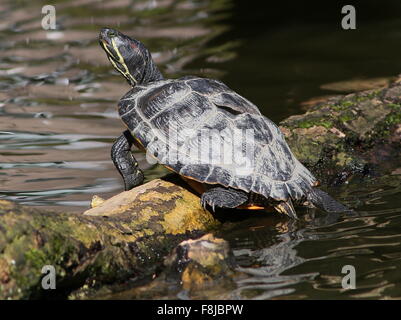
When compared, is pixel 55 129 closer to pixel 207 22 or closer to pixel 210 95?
pixel 210 95

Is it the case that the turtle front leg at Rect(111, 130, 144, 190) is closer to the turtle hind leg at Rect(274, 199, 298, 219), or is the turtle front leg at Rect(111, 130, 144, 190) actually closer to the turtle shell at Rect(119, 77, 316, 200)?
the turtle shell at Rect(119, 77, 316, 200)

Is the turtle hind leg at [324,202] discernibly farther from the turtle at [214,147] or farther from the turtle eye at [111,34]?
the turtle eye at [111,34]

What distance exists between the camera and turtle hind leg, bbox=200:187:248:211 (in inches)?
203

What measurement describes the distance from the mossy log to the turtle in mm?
254

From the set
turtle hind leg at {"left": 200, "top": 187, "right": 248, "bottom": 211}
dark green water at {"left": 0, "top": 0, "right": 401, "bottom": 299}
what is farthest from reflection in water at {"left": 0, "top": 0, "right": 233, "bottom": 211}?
turtle hind leg at {"left": 200, "top": 187, "right": 248, "bottom": 211}

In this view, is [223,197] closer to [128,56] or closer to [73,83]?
[128,56]

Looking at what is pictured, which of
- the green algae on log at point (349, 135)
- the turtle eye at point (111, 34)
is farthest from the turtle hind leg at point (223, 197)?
the turtle eye at point (111, 34)

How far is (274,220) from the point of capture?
5.68 meters

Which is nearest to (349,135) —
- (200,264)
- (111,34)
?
(111,34)

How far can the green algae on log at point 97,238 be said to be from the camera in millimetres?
3934

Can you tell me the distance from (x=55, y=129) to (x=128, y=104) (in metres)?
3.42

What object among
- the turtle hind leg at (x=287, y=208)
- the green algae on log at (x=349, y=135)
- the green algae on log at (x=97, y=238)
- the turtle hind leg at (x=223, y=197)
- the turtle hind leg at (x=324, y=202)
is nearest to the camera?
the green algae on log at (x=97, y=238)

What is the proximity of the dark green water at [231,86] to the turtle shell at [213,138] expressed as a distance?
43cm

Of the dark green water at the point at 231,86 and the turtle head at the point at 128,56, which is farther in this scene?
the turtle head at the point at 128,56
